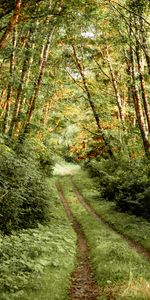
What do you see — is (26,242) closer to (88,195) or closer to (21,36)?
(21,36)

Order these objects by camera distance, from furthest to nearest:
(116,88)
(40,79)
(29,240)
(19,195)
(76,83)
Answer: (76,83) → (116,88) → (40,79) → (19,195) → (29,240)

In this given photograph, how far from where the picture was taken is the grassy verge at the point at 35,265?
A: 916 cm

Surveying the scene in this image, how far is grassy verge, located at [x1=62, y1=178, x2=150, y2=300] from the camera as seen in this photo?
931cm

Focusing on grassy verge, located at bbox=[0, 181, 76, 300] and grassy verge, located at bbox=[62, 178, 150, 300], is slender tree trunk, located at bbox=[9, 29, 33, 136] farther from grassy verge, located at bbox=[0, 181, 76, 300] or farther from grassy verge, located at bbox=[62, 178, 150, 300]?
grassy verge, located at bbox=[0, 181, 76, 300]

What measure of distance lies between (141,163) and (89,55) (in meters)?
12.5

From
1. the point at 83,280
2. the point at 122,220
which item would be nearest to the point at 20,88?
the point at 122,220

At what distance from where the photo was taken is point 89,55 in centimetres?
3167

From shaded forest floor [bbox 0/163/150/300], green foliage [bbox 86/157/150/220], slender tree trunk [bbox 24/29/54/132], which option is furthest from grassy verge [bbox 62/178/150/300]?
slender tree trunk [bbox 24/29/54/132]

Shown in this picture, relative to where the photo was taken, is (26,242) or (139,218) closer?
(26,242)

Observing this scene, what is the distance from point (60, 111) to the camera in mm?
42125

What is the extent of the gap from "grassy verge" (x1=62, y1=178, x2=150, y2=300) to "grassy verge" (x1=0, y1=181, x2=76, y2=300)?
961 mm

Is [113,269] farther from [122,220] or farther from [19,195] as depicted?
[122,220]

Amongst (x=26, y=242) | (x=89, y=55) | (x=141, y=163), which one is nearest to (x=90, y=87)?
(x=89, y=55)

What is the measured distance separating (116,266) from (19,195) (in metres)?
4.83
